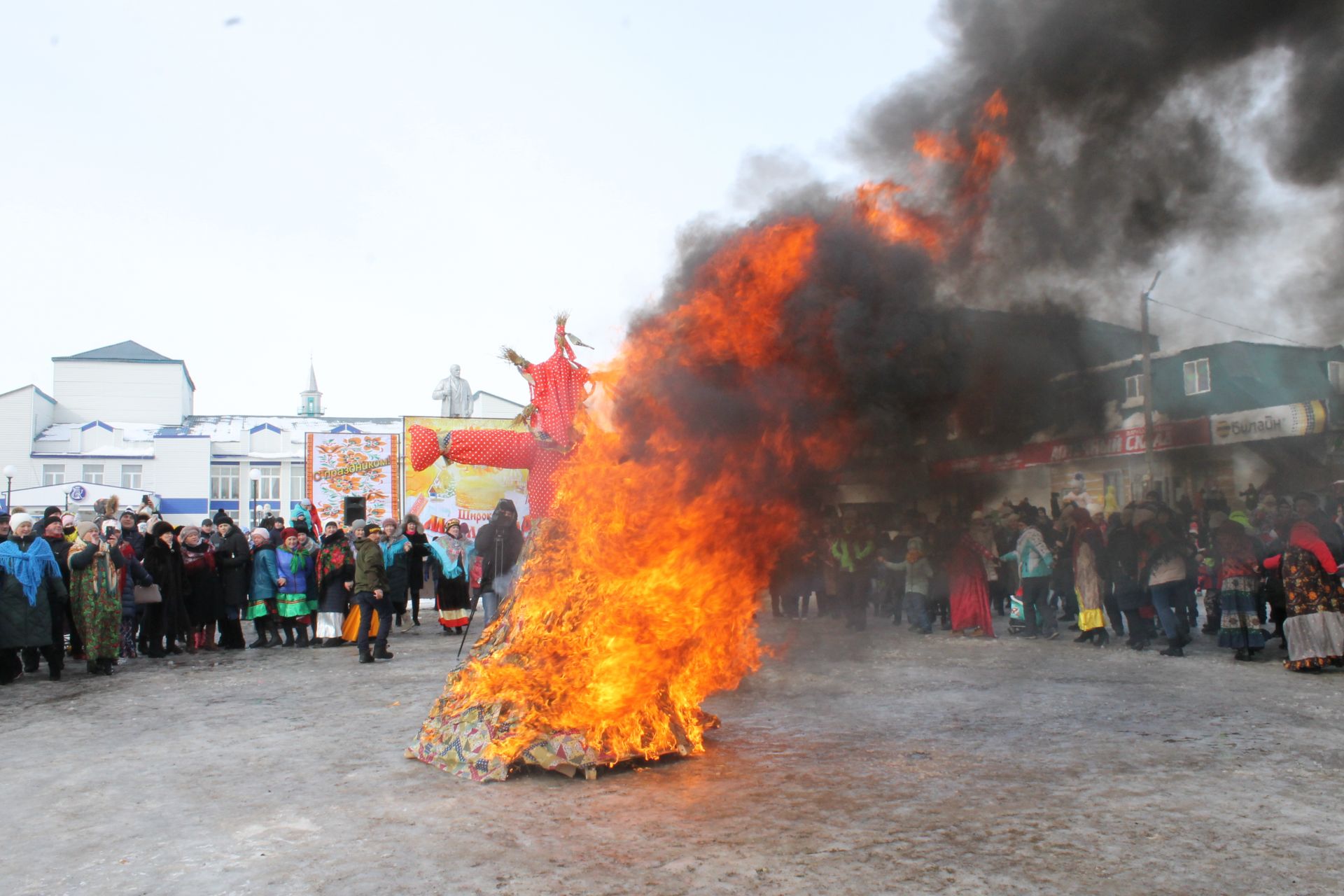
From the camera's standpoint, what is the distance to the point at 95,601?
1037 cm

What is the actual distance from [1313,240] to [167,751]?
922 centimetres

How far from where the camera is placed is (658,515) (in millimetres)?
6070

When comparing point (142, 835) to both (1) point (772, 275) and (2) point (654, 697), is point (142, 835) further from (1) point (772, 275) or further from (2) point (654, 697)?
(1) point (772, 275)

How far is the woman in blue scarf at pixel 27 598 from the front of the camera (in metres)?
9.43

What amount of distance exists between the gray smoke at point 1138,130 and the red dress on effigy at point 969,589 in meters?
6.22

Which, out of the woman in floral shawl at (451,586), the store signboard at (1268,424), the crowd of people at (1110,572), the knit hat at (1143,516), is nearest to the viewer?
the crowd of people at (1110,572)

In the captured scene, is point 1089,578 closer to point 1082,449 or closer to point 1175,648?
point 1175,648

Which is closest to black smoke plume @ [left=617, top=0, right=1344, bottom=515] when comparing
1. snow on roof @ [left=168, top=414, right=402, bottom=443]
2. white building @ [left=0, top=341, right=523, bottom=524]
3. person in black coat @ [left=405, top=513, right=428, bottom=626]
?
person in black coat @ [left=405, top=513, right=428, bottom=626]

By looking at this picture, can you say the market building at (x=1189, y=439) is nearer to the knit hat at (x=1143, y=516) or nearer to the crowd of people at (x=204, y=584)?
the knit hat at (x=1143, y=516)

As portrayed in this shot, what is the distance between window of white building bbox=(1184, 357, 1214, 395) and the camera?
11.9 metres

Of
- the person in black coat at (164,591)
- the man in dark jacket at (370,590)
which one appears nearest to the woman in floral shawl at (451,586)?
the man in dark jacket at (370,590)

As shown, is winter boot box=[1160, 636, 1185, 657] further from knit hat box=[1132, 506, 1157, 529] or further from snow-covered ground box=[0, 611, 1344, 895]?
snow-covered ground box=[0, 611, 1344, 895]

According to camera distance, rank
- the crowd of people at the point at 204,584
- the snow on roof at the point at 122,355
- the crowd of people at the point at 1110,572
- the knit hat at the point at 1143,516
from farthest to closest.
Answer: the snow on roof at the point at 122,355 → the knit hat at the point at 1143,516 → the crowd of people at the point at 204,584 → the crowd of people at the point at 1110,572

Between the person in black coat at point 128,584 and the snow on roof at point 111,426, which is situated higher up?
the snow on roof at point 111,426
